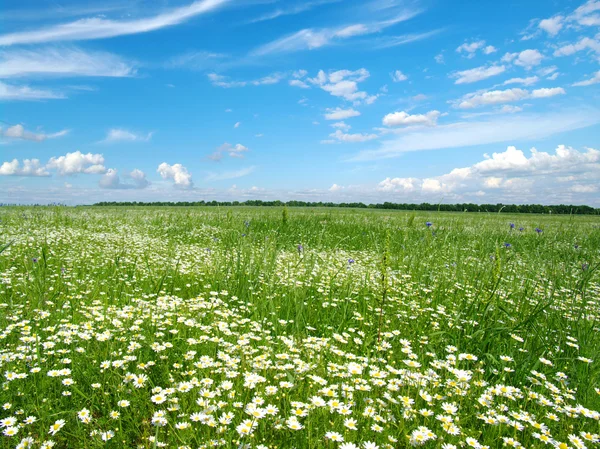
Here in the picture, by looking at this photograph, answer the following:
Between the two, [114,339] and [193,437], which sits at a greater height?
[114,339]

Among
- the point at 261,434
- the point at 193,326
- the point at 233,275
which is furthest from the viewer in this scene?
the point at 233,275

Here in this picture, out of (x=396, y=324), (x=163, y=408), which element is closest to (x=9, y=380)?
(x=163, y=408)

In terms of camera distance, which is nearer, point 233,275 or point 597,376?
point 597,376

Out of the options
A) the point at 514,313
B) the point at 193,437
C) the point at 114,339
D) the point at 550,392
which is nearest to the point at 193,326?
the point at 114,339

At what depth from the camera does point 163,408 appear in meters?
2.83

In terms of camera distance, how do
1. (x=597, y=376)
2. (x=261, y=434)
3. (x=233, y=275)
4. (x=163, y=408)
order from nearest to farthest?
(x=261, y=434), (x=163, y=408), (x=597, y=376), (x=233, y=275)

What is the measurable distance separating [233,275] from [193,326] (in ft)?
7.19

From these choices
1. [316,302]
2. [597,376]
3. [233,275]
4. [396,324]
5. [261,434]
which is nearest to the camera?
[261,434]

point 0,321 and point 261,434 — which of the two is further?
point 0,321

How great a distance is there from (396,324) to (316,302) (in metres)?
1.31

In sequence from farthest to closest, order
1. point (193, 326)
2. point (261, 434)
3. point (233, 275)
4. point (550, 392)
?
point (233, 275) → point (193, 326) → point (550, 392) → point (261, 434)

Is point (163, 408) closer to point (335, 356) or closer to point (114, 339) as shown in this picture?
point (114, 339)

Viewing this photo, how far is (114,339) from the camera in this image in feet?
12.0

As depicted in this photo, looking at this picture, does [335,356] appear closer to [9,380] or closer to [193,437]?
[193,437]
